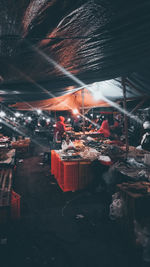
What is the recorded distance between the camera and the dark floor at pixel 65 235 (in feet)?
10.1

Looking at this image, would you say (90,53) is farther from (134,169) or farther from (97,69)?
(134,169)

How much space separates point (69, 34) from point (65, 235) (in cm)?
384

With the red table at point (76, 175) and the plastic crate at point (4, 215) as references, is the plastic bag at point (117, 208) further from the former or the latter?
the plastic crate at point (4, 215)

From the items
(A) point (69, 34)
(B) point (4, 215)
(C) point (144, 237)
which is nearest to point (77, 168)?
(B) point (4, 215)

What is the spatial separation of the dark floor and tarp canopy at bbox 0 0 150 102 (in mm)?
3448

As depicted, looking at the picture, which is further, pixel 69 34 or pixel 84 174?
pixel 84 174

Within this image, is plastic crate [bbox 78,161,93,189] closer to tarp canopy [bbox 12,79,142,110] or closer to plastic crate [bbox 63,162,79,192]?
plastic crate [bbox 63,162,79,192]

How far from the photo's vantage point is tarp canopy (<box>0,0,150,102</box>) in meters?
1.38

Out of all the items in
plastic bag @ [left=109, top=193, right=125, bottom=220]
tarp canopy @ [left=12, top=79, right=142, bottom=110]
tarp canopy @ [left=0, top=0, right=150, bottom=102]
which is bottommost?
plastic bag @ [left=109, top=193, right=125, bottom=220]

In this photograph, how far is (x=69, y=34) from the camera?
187cm

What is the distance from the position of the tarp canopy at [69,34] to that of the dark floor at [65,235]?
345 centimetres

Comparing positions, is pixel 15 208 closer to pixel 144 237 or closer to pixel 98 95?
pixel 144 237

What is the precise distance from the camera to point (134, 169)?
15.2 feet

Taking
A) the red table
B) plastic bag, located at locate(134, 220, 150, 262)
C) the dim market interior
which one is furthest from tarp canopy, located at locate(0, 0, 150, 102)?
the red table
